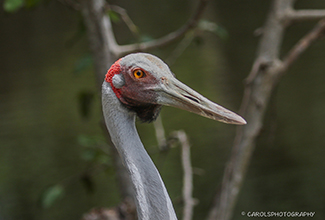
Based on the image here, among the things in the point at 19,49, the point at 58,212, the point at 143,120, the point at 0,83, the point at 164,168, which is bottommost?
the point at 58,212

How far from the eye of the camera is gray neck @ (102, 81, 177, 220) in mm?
1570

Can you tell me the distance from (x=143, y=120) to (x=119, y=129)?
13cm

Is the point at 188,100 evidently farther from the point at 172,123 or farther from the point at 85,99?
the point at 172,123

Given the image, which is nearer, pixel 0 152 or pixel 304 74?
pixel 0 152

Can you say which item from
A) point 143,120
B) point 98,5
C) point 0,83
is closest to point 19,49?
point 0,83

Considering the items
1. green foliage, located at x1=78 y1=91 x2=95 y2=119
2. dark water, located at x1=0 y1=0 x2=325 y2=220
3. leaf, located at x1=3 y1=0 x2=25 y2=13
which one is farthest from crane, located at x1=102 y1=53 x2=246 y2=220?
dark water, located at x1=0 y1=0 x2=325 y2=220

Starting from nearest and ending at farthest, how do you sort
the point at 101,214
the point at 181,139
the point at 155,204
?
the point at 155,204 < the point at 101,214 < the point at 181,139

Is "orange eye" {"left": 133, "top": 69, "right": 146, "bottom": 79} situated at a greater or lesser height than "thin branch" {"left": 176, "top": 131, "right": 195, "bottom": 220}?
greater

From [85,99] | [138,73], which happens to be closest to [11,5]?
[85,99]

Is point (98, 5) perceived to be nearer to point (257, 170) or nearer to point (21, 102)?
point (257, 170)

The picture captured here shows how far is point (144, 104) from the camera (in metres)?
1.66

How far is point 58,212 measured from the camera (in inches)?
221

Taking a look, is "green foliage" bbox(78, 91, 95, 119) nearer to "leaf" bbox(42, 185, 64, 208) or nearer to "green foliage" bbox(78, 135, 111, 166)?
"green foliage" bbox(78, 135, 111, 166)

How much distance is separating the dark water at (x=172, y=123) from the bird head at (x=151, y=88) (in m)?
2.85
